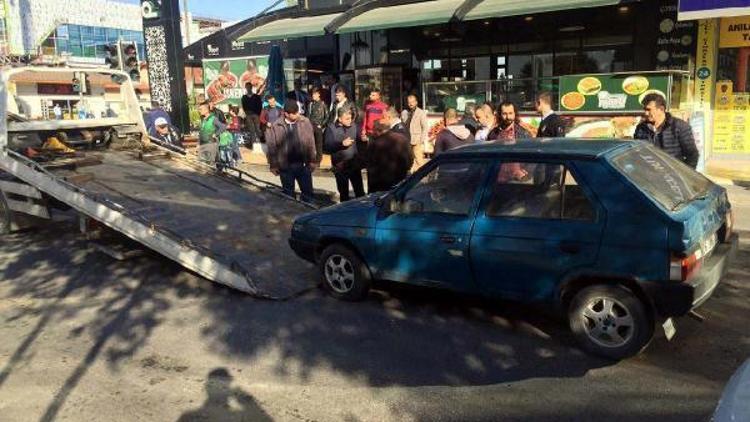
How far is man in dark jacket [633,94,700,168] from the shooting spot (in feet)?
21.2

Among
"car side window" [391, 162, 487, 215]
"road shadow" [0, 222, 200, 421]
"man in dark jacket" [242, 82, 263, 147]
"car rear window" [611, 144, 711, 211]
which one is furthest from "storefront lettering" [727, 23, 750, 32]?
"road shadow" [0, 222, 200, 421]

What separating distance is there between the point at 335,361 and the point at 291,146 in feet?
15.3

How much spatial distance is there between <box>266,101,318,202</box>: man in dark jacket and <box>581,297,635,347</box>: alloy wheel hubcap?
199 inches

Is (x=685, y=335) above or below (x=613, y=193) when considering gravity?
below

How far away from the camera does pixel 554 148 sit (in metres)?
4.96

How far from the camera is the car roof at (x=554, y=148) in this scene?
4.76 metres

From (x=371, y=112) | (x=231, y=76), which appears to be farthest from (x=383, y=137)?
(x=231, y=76)

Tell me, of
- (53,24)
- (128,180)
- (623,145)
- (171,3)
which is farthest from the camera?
(53,24)

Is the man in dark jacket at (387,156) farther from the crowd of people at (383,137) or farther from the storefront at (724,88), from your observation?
the storefront at (724,88)

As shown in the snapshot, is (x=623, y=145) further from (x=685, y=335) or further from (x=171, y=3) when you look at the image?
(x=171, y=3)

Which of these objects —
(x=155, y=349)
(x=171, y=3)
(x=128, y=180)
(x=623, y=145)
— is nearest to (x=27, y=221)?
(x=128, y=180)

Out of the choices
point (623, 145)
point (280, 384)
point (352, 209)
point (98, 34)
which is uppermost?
point (98, 34)

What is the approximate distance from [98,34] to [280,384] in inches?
2644

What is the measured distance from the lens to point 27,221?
9.10 meters
